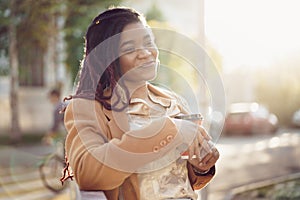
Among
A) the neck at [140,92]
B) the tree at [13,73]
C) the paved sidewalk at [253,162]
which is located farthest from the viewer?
the tree at [13,73]

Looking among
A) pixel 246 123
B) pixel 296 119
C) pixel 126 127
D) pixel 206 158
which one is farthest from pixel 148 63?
pixel 296 119

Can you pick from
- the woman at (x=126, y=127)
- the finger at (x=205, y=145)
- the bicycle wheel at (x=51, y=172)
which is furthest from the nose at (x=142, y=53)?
the bicycle wheel at (x=51, y=172)

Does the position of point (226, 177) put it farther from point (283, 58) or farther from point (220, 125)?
point (283, 58)

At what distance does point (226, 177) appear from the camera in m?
8.60

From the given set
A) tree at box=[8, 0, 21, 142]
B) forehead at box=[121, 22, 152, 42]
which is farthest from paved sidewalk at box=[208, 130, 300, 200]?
tree at box=[8, 0, 21, 142]

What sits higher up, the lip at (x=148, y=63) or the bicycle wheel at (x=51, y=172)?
the lip at (x=148, y=63)

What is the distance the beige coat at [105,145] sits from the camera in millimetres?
1203

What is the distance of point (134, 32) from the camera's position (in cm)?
129

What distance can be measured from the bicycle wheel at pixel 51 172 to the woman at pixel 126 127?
5397 mm

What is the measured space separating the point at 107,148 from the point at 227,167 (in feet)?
29.5

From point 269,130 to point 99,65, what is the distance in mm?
16703

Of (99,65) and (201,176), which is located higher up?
(99,65)

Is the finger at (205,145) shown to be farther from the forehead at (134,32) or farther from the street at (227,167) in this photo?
the street at (227,167)

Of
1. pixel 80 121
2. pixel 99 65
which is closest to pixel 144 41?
pixel 99 65
